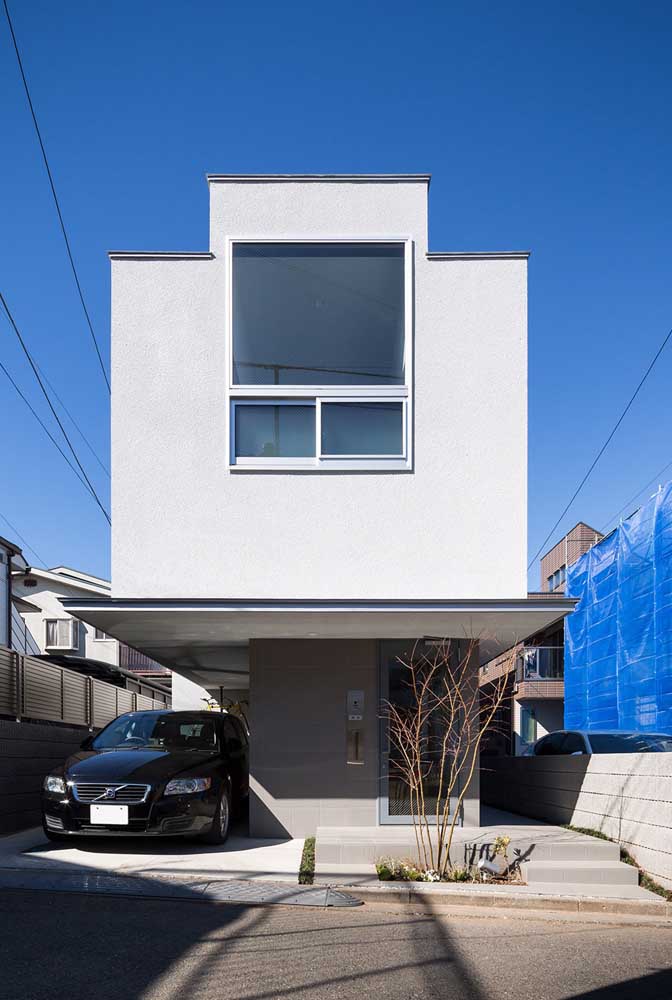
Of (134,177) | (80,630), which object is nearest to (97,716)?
(134,177)

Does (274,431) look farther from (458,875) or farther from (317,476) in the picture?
(458,875)

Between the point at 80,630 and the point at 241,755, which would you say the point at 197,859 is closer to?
the point at 241,755

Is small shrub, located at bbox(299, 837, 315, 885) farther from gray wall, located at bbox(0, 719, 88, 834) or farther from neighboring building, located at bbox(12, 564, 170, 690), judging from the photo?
neighboring building, located at bbox(12, 564, 170, 690)

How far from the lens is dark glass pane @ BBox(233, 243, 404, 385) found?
33.1 feet

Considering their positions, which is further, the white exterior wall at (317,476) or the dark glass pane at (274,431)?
the dark glass pane at (274,431)

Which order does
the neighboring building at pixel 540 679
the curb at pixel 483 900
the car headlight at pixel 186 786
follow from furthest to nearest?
the neighboring building at pixel 540 679, the car headlight at pixel 186 786, the curb at pixel 483 900

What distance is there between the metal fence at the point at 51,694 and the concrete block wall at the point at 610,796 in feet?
22.3

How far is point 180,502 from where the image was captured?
977 cm

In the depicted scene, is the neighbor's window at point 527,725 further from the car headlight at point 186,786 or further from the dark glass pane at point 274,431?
the dark glass pane at point 274,431

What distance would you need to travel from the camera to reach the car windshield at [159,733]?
407 inches

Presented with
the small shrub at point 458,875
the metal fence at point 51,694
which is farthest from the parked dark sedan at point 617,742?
the metal fence at point 51,694

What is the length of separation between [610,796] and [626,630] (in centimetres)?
933

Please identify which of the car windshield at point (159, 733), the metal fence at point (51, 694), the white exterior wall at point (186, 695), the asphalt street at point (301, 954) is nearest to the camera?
the asphalt street at point (301, 954)

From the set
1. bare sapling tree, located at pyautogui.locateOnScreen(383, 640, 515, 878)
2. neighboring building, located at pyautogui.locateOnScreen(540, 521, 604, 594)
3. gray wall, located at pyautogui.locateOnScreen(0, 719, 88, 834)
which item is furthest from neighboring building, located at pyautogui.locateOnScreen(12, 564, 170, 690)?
bare sapling tree, located at pyautogui.locateOnScreen(383, 640, 515, 878)
